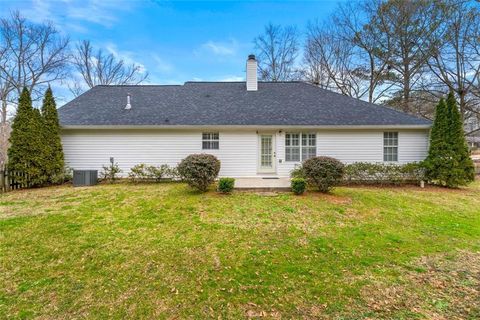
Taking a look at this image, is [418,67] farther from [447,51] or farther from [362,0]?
[362,0]

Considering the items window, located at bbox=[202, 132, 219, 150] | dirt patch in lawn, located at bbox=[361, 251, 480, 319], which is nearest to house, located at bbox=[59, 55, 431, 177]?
window, located at bbox=[202, 132, 219, 150]

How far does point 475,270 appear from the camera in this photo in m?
3.75

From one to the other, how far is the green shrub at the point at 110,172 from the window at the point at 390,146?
11.7m

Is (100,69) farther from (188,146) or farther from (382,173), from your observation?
(382,173)

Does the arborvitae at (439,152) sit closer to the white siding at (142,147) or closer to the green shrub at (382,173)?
the green shrub at (382,173)

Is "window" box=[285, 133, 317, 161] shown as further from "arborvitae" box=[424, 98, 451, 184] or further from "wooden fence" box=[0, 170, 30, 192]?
"wooden fence" box=[0, 170, 30, 192]

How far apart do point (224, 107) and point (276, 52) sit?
1397 centimetres

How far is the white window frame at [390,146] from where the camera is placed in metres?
10.8

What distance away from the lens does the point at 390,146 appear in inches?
426

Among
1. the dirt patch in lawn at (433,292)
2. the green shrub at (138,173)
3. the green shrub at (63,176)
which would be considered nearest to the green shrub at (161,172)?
the green shrub at (138,173)

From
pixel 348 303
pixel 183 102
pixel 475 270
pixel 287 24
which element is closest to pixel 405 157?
pixel 475 270

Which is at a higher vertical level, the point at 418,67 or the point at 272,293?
the point at 418,67

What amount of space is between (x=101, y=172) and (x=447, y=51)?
21.2m

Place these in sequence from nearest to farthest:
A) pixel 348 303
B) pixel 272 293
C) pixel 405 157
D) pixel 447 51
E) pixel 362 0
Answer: pixel 348 303 → pixel 272 293 → pixel 405 157 → pixel 447 51 → pixel 362 0
